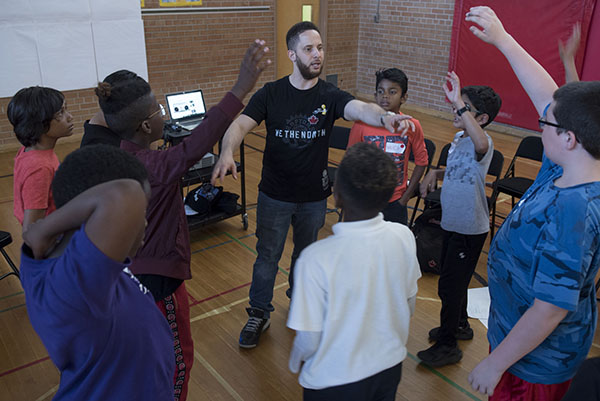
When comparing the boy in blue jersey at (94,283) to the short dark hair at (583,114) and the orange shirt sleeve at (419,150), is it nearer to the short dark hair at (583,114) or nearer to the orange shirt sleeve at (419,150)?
the short dark hair at (583,114)

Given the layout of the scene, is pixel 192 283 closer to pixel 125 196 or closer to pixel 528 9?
pixel 125 196

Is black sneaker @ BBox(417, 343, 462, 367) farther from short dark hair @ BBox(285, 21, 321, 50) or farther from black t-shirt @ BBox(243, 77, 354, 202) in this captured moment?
short dark hair @ BBox(285, 21, 321, 50)

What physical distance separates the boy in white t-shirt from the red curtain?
6681 millimetres

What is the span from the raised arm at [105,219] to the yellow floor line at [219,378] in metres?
1.87

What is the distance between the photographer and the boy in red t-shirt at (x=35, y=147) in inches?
99.0

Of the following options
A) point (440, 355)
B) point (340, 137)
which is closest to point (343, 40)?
point (340, 137)

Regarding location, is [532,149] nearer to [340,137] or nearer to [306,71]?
[340,137]

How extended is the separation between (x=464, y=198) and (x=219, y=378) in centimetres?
170

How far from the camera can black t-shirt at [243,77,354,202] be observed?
2.90 m

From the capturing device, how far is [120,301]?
1.19 metres

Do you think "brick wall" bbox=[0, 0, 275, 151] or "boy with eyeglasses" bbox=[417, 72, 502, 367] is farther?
"brick wall" bbox=[0, 0, 275, 151]

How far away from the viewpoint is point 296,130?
9.51 ft

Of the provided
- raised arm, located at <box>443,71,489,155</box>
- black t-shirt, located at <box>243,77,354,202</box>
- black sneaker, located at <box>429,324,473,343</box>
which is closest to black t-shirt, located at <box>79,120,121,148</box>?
black t-shirt, located at <box>243,77,354,202</box>

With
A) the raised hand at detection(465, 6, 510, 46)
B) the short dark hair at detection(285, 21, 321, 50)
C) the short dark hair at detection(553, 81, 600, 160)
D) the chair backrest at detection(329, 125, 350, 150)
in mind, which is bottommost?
the chair backrest at detection(329, 125, 350, 150)
